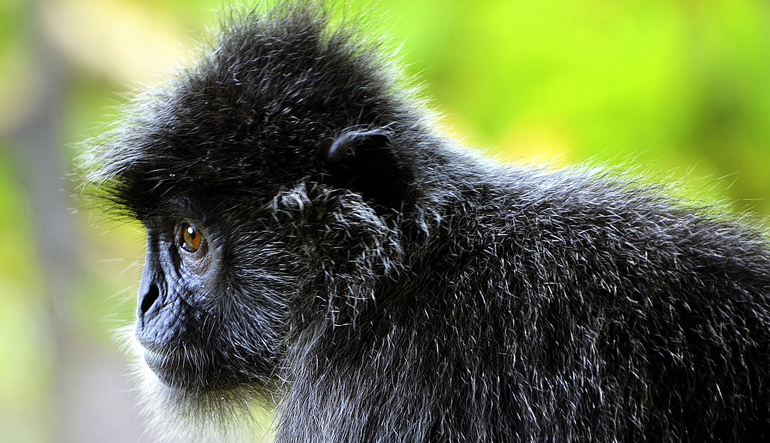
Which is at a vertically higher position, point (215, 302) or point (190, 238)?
point (190, 238)

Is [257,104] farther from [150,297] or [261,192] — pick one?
[150,297]

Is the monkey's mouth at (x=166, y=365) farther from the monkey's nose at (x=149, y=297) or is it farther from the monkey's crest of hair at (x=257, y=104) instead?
the monkey's crest of hair at (x=257, y=104)

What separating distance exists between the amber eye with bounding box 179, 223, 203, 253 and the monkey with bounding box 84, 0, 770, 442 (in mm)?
14

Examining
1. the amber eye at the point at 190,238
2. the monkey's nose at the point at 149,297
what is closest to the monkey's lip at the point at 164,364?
the monkey's nose at the point at 149,297

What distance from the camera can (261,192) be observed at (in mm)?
3703

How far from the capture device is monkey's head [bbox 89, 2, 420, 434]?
3561 mm

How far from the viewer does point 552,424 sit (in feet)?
9.39

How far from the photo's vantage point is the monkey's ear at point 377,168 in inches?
140

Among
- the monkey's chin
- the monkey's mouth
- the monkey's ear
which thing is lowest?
the monkey's chin

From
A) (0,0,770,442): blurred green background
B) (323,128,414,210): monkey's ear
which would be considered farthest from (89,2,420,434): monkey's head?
(0,0,770,442): blurred green background

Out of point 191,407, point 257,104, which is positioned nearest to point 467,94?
point 257,104

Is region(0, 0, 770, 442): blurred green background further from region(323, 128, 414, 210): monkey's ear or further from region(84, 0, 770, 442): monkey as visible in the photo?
region(323, 128, 414, 210): monkey's ear

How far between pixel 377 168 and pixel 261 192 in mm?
572

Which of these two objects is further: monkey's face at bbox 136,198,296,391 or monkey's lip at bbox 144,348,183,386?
monkey's lip at bbox 144,348,183,386
